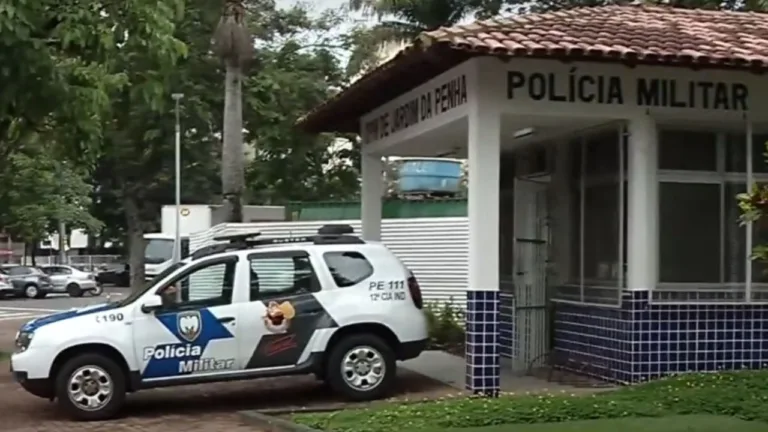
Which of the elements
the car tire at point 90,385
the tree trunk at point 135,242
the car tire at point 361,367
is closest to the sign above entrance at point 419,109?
the car tire at point 361,367

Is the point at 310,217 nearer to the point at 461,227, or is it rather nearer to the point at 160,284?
the point at 461,227

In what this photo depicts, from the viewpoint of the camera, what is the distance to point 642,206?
42.3ft

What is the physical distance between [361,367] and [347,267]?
43.1 inches

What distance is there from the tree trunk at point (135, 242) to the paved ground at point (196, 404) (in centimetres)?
2392

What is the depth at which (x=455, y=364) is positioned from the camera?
52.7 ft

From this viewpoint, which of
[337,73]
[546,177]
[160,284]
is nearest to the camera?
[160,284]

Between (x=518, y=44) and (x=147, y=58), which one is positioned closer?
(x=518, y=44)

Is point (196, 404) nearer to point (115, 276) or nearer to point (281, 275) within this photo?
point (281, 275)

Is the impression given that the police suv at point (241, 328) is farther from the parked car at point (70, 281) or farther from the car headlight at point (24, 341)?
the parked car at point (70, 281)

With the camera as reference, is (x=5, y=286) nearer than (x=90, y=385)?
No

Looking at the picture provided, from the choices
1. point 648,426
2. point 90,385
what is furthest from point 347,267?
point 648,426

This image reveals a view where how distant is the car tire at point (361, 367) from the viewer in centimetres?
1278

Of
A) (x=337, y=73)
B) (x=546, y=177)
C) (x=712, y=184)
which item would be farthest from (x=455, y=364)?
(x=337, y=73)

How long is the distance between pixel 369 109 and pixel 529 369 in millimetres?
4450
